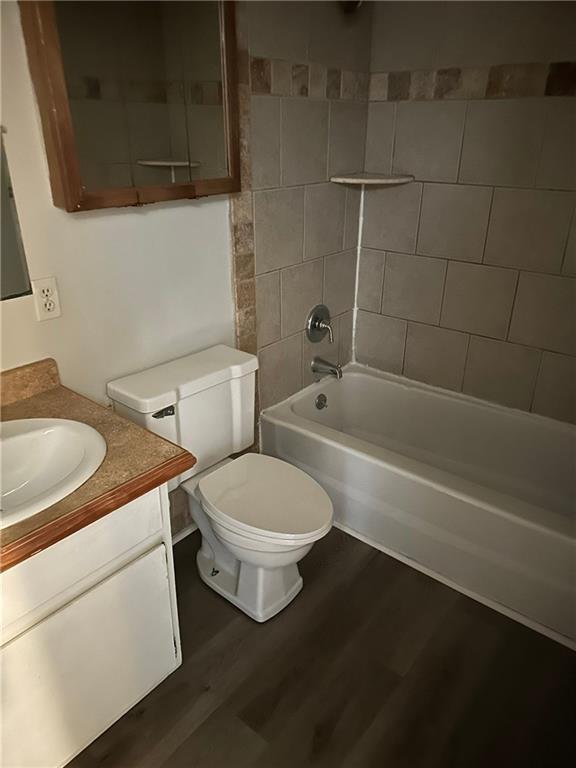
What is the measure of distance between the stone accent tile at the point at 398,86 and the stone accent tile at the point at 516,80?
0.31m

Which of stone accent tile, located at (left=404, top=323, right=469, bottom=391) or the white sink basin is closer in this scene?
the white sink basin

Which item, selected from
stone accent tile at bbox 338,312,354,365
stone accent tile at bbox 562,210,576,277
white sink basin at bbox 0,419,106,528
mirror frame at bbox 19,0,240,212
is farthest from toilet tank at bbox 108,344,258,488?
stone accent tile at bbox 562,210,576,277

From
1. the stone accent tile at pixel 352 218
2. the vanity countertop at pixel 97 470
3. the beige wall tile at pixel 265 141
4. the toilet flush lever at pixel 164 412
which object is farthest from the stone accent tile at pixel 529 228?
the vanity countertop at pixel 97 470

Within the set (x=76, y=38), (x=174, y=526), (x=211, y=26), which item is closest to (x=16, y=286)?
(x=76, y=38)

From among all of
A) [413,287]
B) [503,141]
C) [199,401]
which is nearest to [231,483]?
[199,401]

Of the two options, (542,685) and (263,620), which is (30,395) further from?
(542,685)

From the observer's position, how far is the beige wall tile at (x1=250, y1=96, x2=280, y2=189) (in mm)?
1758

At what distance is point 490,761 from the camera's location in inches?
54.2

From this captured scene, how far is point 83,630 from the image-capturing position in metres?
1.24

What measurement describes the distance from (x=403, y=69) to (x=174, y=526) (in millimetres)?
1898

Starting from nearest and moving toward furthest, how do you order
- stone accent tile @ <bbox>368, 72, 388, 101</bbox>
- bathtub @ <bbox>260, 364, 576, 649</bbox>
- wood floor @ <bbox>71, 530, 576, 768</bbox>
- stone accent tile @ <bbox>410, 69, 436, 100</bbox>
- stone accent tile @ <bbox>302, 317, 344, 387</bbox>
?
wood floor @ <bbox>71, 530, 576, 768</bbox> → bathtub @ <bbox>260, 364, 576, 649</bbox> → stone accent tile @ <bbox>410, 69, 436, 100</bbox> → stone accent tile @ <bbox>368, 72, 388, 101</bbox> → stone accent tile @ <bbox>302, 317, 344, 387</bbox>

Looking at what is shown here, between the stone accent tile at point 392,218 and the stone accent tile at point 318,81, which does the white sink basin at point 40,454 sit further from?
the stone accent tile at point 392,218

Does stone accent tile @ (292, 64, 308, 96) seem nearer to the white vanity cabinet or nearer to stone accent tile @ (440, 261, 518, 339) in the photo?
stone accent tile @ (440, 261, 518, 339)

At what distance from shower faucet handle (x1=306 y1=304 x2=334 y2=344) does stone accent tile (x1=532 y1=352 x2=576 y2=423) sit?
0.86m
